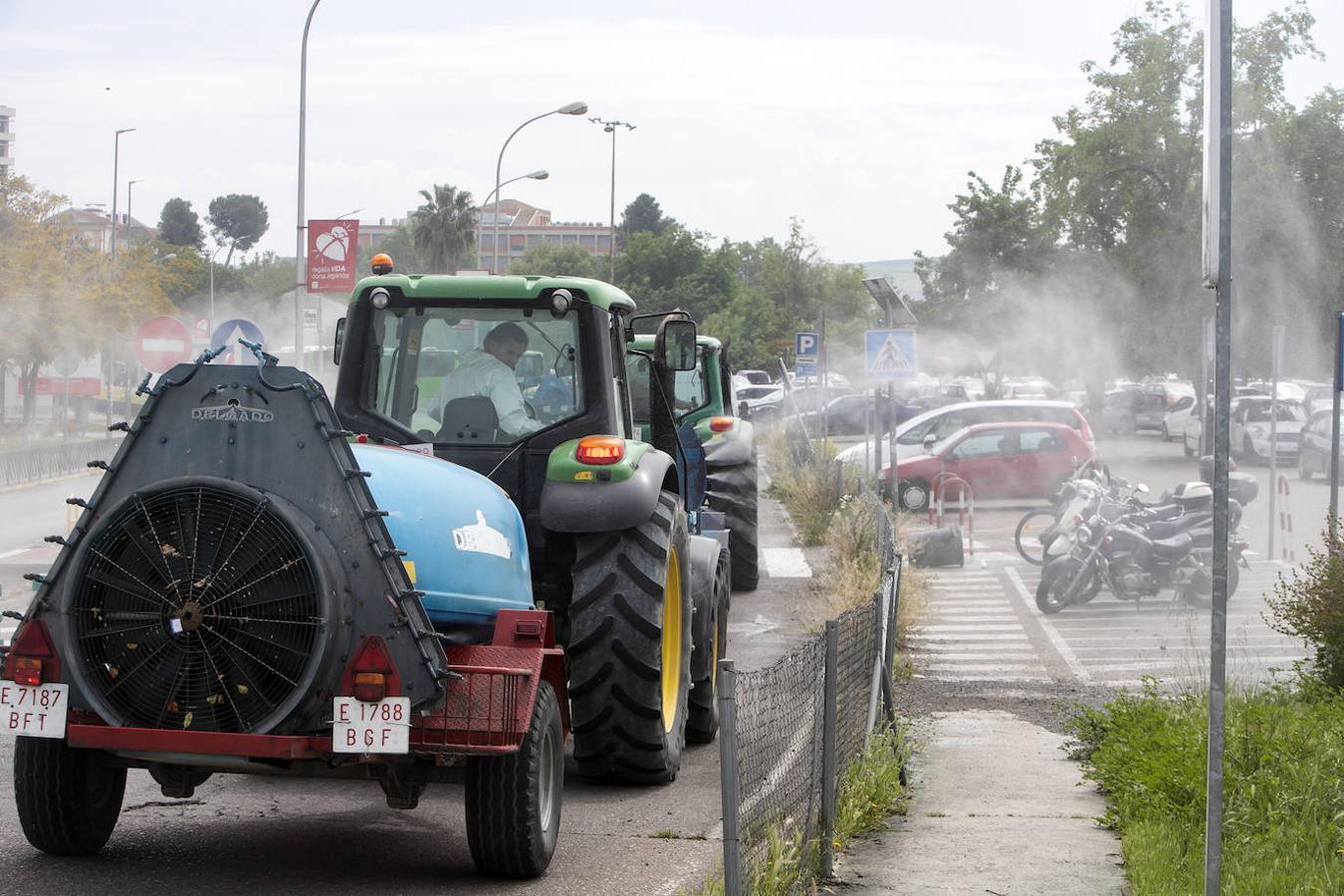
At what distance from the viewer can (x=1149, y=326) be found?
43312 mm

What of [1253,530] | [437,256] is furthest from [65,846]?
[437,256]

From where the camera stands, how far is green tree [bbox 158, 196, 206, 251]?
153750 millimetres

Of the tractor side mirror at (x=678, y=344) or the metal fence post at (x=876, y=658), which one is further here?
the tractor side mirror at (x=678, y=344)

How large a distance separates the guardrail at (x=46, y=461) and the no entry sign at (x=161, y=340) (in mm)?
10103

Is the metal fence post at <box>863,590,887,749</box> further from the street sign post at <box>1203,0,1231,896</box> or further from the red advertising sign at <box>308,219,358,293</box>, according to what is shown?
the red advertising sign at <box>308,219,358,293</box>

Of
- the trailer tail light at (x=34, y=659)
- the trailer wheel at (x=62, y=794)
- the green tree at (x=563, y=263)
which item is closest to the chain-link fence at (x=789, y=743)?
the trailer tail light at (x=34, y=659)

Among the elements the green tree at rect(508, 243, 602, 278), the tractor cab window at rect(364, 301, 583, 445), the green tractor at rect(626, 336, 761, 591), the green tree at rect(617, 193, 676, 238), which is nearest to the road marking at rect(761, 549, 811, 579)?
the green tractor at rect(626, 336, 761, 591)

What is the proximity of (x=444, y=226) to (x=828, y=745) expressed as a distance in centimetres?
8636

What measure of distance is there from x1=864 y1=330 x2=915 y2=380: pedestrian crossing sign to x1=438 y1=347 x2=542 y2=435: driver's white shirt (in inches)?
525

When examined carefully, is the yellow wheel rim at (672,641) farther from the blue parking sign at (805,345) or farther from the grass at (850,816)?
the blue parking sign at (805,345)

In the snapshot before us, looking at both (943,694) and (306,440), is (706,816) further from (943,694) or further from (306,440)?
(943,694)

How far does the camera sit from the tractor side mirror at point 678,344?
899 cm

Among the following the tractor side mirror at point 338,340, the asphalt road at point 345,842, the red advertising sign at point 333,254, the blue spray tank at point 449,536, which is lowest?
the asphalt road at point 345,842

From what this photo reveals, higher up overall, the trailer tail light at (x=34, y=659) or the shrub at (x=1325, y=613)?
the trailer tail light at (x=34, y=659)
